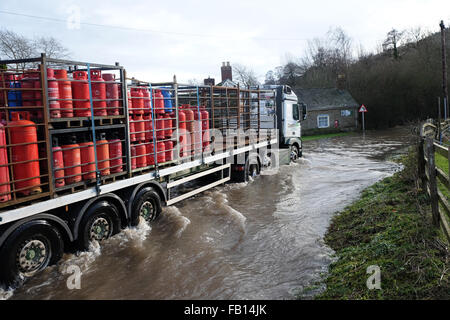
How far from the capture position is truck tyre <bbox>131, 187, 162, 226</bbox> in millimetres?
8172

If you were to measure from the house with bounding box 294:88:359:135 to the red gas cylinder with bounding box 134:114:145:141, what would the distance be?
99.2 ft

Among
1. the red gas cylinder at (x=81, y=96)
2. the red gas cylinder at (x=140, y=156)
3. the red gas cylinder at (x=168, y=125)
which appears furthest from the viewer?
the red gas cylinder at (x=168, y=125)

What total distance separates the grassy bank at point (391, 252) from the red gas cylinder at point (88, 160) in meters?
4.45

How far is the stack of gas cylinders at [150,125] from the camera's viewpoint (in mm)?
8352

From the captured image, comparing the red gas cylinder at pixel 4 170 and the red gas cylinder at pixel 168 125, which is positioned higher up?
the red gas cylinder at pixel 168 125

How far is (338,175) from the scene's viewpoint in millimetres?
14383

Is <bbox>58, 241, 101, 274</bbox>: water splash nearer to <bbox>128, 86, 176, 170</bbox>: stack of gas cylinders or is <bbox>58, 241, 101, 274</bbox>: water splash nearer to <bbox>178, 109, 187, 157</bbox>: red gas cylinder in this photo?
<bbox>128, 86, 176, 170</bbox>: stack of gas cylinders

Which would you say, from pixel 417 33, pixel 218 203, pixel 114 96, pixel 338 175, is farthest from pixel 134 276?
pixel 417 33

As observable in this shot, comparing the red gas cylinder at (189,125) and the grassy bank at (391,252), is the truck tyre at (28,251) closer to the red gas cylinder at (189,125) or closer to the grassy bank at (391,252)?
the grassy bank at (391,252)

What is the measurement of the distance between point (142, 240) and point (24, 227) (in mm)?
2531

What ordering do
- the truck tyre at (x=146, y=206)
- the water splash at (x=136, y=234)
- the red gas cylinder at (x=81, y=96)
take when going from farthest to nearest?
the truck tyre at (x=146, y=206)
the water splash at (x=136, y=234)
the red gas cylinder at (x=81, y=96)

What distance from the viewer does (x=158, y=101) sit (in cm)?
911

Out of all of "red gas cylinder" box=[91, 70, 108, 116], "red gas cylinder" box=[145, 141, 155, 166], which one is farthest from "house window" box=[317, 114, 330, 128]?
"red gas cylinder" box=[91, 70, 108, 116]

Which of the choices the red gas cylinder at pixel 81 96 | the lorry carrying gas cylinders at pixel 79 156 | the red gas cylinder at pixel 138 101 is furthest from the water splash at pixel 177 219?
the red gas cylinder at pixel 81 96
